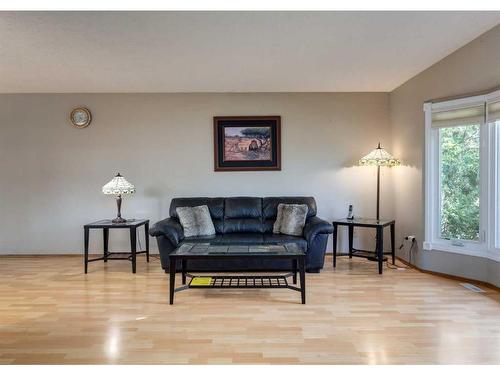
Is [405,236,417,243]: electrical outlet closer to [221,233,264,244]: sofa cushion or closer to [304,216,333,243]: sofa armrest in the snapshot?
[304,216,333,243]: sofa armrest

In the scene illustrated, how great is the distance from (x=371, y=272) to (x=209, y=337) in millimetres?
2379

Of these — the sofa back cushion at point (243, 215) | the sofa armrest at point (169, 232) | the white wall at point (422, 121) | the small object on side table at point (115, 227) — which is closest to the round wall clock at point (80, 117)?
the small object on side table at point (115, 227)

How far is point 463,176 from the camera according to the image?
3586 mm

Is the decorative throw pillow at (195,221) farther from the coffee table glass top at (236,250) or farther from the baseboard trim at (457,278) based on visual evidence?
the baseboard trim at (457,278)

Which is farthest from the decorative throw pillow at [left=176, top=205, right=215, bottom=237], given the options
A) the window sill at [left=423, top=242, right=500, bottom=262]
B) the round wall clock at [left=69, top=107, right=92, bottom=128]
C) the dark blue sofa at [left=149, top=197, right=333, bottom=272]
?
the window sill at [left=423, top=242, right=500, bottom=262]

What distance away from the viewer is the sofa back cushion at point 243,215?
14.6 feet

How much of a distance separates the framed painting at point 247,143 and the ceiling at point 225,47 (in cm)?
55

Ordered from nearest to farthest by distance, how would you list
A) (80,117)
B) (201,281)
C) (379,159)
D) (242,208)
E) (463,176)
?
(201,281), (463,176), (379,159), (242,208), (80,117)

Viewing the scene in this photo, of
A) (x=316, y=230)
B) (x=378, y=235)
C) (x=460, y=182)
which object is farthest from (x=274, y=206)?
(x=460, y=182)

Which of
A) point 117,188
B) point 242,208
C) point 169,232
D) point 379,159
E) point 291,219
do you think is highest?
point 379,159

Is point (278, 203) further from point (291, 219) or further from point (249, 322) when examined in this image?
point (249, 322)

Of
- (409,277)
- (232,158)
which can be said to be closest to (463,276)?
(409,277)

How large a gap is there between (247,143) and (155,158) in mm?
1373

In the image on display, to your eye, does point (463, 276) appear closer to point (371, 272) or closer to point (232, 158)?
point (371, 272)
